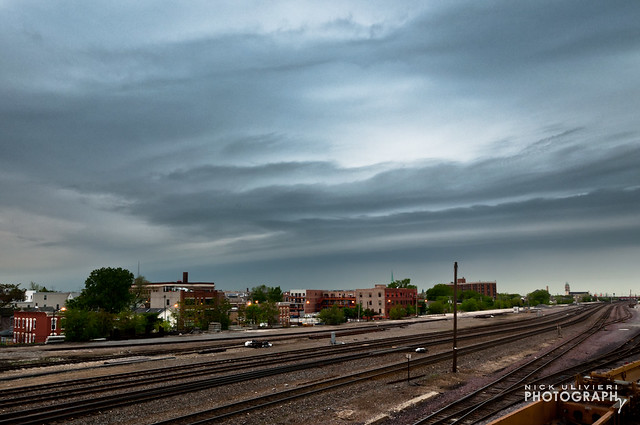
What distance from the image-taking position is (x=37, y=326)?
70.8 meters

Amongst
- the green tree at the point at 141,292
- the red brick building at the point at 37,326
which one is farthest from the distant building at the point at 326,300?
the red brick building at the point at 37,326

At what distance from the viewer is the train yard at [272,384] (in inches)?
724

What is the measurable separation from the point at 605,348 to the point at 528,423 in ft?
116

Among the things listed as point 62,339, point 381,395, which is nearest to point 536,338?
point 381,395

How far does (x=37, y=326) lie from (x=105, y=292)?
447 inches

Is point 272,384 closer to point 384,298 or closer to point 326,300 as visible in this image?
point 384,298

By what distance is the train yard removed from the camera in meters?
18.4

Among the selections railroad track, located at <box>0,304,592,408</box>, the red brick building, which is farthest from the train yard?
the red brick building

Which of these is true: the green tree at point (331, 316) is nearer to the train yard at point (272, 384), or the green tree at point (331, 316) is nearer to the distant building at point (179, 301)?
the distant building at point (179, 301)

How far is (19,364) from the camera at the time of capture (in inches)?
1275

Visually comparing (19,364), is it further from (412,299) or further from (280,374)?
(412,299)

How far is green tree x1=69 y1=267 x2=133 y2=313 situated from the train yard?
3912 cm

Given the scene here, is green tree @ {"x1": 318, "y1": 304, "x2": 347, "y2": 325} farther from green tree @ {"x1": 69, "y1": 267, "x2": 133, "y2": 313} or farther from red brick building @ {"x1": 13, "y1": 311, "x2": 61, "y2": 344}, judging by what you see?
red brick building @ {"x1": 13, "y1": 311, "x2": 61, "y2": 344}

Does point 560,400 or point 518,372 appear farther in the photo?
point 518,372
